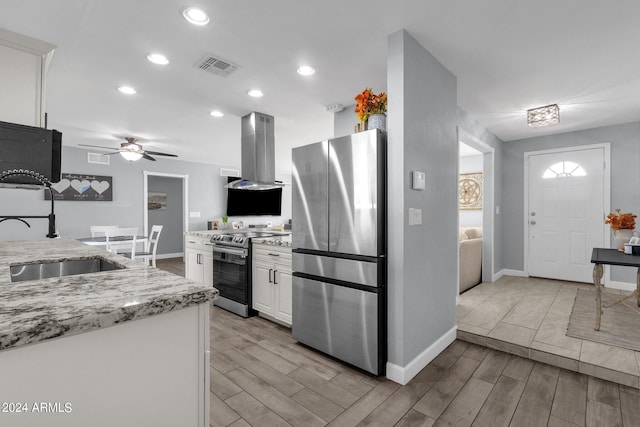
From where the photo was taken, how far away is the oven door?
341cm

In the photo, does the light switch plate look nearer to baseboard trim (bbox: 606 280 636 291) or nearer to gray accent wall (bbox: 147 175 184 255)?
baseboard trim (bbox: 606 280 636 291)

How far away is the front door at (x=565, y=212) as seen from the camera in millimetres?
4406

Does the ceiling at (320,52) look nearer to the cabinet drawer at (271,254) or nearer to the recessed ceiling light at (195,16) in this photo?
the recessed ceiling light at (195,16)

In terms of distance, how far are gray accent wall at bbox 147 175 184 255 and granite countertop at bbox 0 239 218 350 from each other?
7588 millimetres

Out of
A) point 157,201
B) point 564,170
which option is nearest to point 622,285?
point 564,170

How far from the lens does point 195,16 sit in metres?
1.93

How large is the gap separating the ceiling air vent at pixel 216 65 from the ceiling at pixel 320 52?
0.20 feet

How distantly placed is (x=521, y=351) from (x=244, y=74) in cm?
323

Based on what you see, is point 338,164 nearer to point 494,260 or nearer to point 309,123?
point 309,123

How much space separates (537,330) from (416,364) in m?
1.36

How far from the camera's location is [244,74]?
9.00 ft

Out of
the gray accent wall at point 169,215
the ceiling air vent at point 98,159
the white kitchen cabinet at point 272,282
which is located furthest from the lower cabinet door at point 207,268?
the gray accent wall at point 169,215

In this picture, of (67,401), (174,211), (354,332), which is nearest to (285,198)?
(174,211)

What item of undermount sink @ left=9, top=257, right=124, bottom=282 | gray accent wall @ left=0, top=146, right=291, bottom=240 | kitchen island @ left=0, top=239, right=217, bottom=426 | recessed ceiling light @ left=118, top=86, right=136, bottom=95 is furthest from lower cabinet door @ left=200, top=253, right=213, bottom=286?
gray accent wall @ left=0, top=146, right=291, bottom=240
